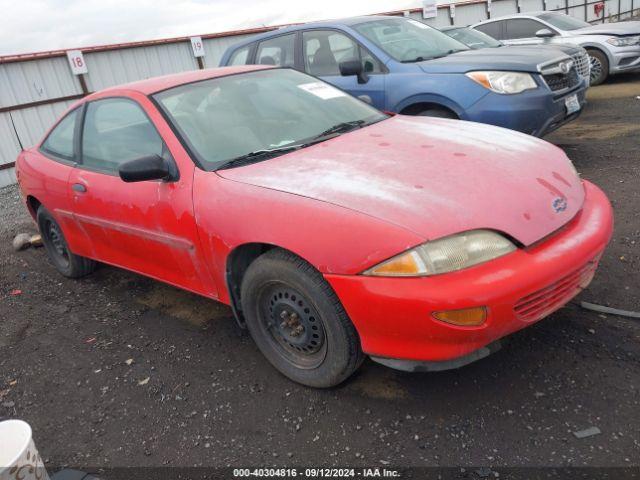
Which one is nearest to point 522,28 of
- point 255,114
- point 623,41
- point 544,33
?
point 544,33

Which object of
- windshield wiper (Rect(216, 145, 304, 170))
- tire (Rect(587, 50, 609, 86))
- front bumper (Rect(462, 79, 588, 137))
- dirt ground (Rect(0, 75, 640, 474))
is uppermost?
windshield wiper (Rect(216, 145, 304, 170))

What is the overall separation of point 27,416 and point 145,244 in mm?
1114

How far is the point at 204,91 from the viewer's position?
3.20 metres

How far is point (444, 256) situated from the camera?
2.03 m

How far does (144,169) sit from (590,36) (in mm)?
9607

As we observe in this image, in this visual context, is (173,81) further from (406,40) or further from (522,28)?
(522,28)

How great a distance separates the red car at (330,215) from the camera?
6.72 ft

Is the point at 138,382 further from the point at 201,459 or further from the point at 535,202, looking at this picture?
the point at 535,202

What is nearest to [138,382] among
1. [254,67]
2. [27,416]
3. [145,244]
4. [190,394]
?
[190,394]

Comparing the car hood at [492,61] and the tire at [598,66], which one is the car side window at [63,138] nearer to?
the car hood at [492,61]

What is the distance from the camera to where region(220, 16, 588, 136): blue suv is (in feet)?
15.9

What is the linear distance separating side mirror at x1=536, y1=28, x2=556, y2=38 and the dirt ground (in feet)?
21.3

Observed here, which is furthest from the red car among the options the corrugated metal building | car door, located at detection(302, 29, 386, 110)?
the corrugated metal building

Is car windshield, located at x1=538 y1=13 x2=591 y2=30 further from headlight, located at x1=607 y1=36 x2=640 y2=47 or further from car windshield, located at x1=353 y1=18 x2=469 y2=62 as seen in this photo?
car windshield, located at x1=353 y1=18 x2=469 y2=62
